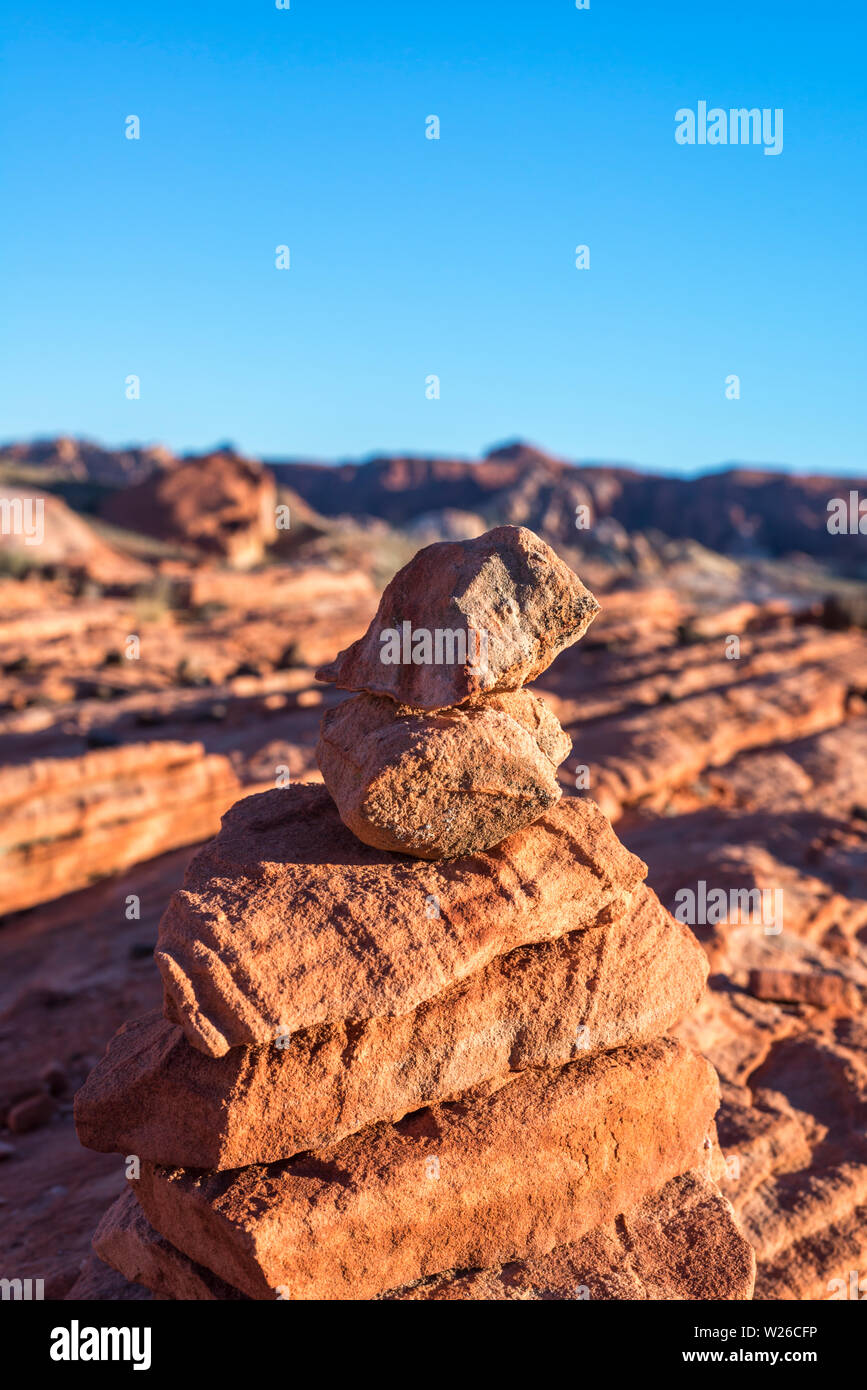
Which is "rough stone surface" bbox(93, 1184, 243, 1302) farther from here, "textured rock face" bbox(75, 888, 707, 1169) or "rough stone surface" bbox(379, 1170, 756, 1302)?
"rough stone surface" bbox(379, 1170, 756, 1302)

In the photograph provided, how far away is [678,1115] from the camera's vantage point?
3.81m

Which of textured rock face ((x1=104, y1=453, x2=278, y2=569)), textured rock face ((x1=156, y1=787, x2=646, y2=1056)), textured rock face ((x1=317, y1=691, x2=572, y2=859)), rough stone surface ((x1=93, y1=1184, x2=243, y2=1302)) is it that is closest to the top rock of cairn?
textured rock face ((x1=317, y1=691, x2=572, y2=859))

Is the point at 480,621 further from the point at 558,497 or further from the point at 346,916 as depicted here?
the point at 558,497

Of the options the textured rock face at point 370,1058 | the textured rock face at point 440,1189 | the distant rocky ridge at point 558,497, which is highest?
the distant rocky ridge at point 558,497

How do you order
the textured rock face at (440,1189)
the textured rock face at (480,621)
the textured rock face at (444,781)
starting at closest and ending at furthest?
the textured rock face at (440,1189), the textured rock face at (444,781), the textured rock face at (480,621)

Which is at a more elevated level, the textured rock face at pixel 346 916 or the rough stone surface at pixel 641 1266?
the textured rock face at pixel 346 916

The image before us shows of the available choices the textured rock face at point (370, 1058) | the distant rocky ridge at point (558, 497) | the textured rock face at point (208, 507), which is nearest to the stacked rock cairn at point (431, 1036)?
the textured rock face at point (370, 1058)

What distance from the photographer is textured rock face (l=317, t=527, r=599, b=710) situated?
3.43 metres

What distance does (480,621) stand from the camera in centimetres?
344

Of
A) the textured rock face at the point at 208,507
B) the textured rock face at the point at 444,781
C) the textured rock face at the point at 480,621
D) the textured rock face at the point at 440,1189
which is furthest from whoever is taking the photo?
the textured rock face at the point at 208,507

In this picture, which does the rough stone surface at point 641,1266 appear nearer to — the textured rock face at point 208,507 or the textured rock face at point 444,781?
the textured rock face at point 444,781

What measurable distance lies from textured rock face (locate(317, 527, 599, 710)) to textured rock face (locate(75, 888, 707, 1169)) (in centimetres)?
110

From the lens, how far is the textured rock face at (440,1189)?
2996 mm
